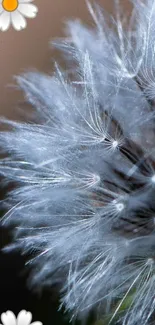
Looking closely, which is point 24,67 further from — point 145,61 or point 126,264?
point 126,264

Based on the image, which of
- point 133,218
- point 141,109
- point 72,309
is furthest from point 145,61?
point 72,309

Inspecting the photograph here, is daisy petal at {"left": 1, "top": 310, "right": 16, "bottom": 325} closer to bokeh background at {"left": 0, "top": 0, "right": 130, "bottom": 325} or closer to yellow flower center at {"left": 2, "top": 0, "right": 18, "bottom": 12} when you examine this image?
bokeh background at {"left": 0, "top": 0, "right": 130, "bottom": 325}

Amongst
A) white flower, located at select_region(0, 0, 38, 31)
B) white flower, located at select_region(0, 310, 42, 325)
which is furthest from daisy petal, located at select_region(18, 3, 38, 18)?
white flower, located at select_region(0, 310, 42, 325)

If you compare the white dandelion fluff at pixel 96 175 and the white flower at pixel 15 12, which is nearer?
the white dandelion fluff at pixel 96 175

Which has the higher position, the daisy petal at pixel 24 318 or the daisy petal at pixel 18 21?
the daisy petal at pixel 18 21

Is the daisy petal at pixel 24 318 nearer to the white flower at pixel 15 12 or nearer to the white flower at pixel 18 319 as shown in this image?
the white flower at pixel 18 319

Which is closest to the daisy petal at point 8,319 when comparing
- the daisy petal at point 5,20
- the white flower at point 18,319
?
the white flower at point 18,319

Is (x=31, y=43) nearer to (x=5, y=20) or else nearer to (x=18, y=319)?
(x=5, y=20)

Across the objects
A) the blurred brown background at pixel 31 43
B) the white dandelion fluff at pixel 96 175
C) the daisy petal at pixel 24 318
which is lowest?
the daisy petal at pixel 24 318
